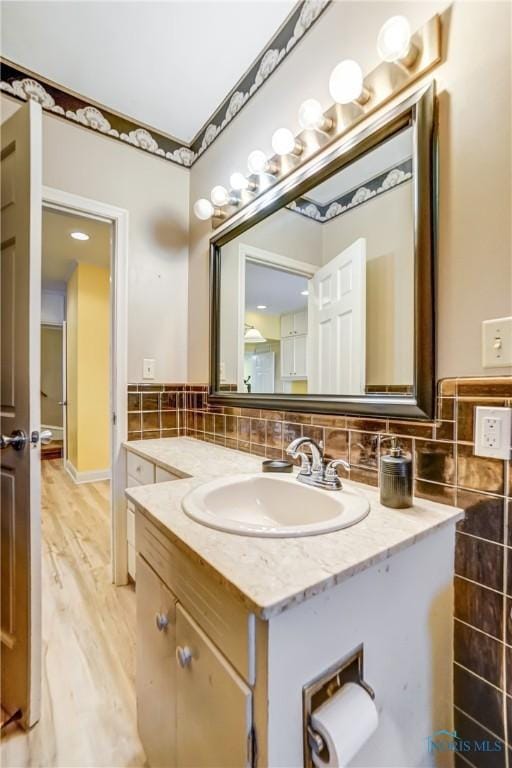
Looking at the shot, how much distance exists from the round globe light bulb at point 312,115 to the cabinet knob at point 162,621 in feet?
5.08

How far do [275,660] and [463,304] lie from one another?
2.81 ft

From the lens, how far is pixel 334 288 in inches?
48.9

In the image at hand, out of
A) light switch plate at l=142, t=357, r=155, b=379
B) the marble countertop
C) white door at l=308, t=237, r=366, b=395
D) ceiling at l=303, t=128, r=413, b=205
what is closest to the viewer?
the marble countertop

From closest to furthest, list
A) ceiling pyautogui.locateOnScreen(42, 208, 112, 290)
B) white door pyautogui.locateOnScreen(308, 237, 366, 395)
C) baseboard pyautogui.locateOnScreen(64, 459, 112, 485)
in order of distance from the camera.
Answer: white door pyautogui.locateOnScreen(308, 237, 366, 395)
ceiling pyautogui.locateOnScreen(42, 208, 112, 290)
baseboard pyautogui.locateOnScreen(64, 459, 112, 485)

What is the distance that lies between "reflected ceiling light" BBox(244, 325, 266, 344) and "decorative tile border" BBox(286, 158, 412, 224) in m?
0.53

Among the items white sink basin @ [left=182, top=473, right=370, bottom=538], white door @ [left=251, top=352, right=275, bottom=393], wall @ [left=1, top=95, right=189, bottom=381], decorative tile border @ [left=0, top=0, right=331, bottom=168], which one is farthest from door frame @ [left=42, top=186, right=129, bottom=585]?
white sink basin @ [left=182, top=473, right=370, bottom=538]

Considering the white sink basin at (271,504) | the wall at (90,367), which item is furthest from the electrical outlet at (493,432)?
the wall at (90,367)

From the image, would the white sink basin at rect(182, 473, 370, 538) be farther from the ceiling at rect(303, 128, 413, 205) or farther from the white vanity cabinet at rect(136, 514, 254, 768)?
the ceiling at rect(303, 128, 413, 205)

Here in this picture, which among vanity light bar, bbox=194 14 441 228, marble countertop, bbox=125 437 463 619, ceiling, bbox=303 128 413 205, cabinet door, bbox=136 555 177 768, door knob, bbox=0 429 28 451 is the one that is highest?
vanity light bar, bbox=194 14 441 228

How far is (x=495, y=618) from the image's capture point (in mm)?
772

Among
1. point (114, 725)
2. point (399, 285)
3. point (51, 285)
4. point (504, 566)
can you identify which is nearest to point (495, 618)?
point (504, 566)

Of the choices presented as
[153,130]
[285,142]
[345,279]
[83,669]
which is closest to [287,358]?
[345,279]

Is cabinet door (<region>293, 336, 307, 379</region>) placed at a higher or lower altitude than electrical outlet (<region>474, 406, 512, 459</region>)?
higher

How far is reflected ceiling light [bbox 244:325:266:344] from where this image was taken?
5.18ft
